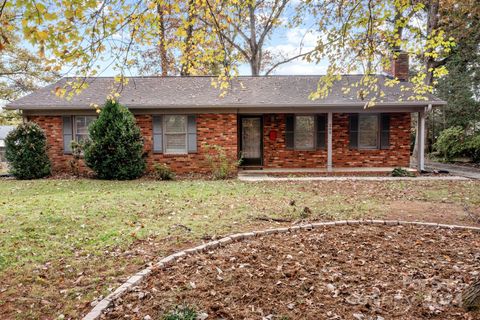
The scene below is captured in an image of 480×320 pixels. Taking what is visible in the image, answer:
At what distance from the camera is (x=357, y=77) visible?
51.5 ft

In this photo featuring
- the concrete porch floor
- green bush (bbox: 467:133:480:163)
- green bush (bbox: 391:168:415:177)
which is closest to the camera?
green bush (bbox: 391:168:415:177)

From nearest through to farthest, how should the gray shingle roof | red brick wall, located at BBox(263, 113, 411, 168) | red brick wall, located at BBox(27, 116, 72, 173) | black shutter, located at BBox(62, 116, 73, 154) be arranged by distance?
the gray shingle roof, red brick wall, located at BBox(27, 116, 72, 173), black shutter, located at BBox(62, 116, 73, 154), red brick wall, located at BBox(263, 113, 411, 168)

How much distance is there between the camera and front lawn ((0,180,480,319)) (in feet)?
11.6

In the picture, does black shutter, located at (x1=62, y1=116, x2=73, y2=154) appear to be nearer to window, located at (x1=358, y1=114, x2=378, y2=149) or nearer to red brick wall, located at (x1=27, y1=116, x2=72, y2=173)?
red brick wall, located at (x1=27, y1=116, x2=72, y2=173)

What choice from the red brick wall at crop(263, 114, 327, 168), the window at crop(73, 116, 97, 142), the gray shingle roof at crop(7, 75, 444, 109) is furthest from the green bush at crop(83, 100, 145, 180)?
the red brick wall at crop(263, 114, 327, 168)

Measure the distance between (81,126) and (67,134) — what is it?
1.86 ft

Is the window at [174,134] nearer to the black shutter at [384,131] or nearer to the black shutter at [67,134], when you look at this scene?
the black shutter at [67,134]

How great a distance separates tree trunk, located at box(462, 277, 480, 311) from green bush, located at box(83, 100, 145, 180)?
10275 mm

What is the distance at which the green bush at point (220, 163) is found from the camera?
1185cm

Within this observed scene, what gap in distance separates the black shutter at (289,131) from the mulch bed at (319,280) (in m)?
9.03

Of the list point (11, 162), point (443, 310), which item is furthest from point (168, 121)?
point (443, 310)

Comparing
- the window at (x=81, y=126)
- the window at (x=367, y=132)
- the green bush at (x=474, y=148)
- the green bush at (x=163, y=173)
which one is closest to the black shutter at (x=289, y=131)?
the window at (x=367, y=132)

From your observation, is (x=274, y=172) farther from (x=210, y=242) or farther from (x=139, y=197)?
(x=210, y=242)

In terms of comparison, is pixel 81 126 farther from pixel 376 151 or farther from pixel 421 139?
pixel 421 139
